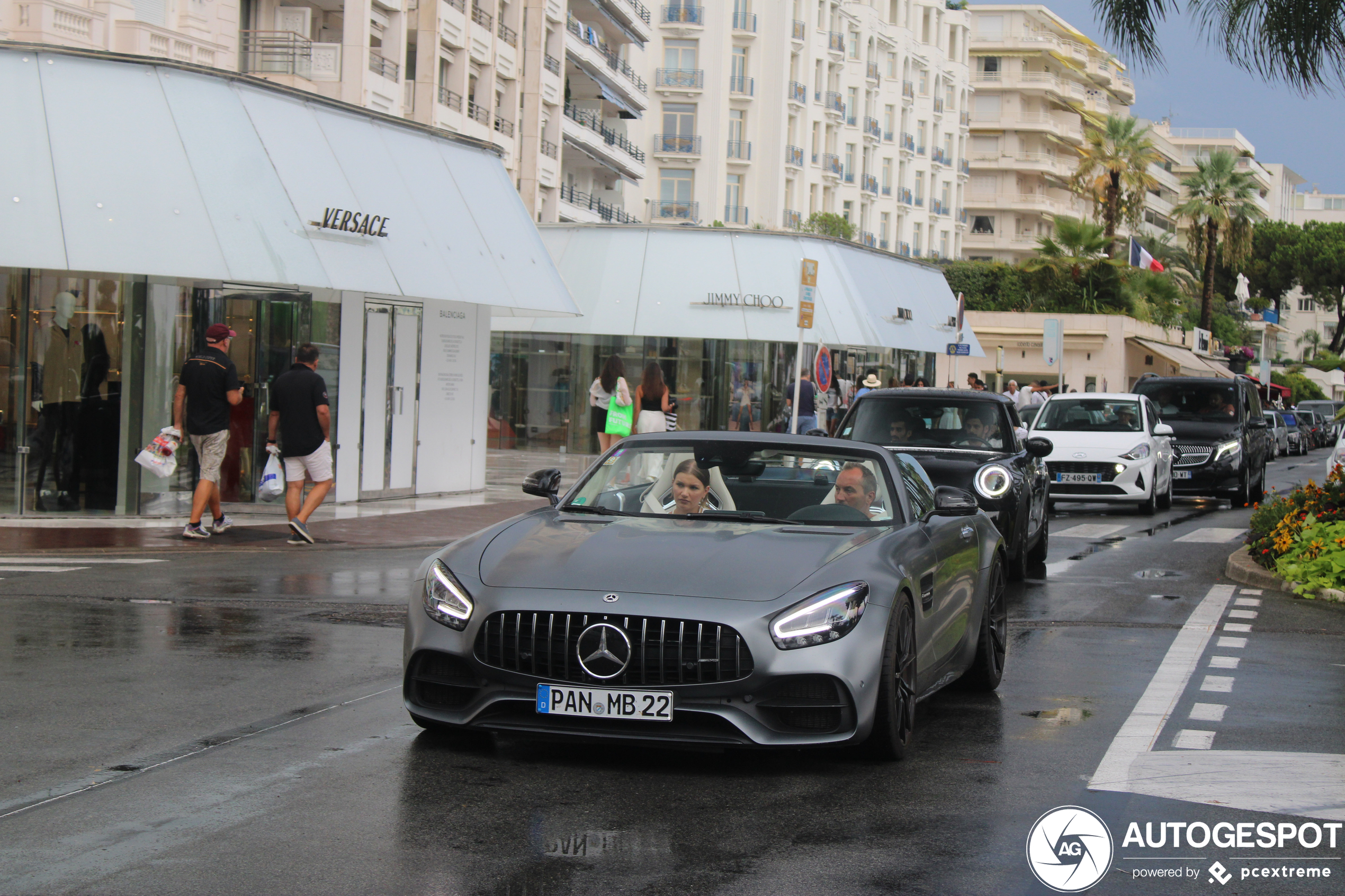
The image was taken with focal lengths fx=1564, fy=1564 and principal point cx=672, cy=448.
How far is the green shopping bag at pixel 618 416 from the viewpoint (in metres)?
21.1

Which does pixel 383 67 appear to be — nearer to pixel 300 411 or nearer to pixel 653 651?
pixel 300 411

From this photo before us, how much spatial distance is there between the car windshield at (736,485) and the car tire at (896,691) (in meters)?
0.81

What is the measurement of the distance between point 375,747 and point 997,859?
2644 millimetres

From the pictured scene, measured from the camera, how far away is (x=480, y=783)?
572cm

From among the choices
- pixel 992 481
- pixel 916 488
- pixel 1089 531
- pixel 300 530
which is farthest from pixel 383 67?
pixel 916 488

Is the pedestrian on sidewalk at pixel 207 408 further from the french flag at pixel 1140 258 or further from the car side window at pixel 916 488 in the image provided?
the french flag at pixel 1140 258

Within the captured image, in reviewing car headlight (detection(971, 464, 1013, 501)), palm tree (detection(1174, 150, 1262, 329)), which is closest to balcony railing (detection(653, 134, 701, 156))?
palm tree (detection(1174, 150, 1262, 329))

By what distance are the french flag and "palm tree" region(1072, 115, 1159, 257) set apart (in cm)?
628

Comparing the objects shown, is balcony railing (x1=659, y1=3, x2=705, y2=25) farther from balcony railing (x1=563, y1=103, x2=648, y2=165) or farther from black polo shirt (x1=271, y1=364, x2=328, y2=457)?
black polo shirt (x1=271, y1=364, x2=328, y2=457)

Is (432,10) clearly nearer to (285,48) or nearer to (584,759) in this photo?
(285,48)

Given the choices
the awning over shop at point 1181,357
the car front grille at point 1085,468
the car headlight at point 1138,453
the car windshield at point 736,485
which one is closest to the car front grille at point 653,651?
the car windshield at point 736,485

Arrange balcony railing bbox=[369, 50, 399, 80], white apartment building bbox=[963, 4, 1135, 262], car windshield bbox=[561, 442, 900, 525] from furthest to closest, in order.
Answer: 1. white apartment building bbox=[963, 4, 1135, 262]
2. balcony railing bbox=[369, 50, 399, 80]
3. car windshield bbox=[561, 442, 900, 525]

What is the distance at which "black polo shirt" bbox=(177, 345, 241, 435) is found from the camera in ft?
48.8

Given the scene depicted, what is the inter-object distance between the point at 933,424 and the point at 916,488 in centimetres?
680
